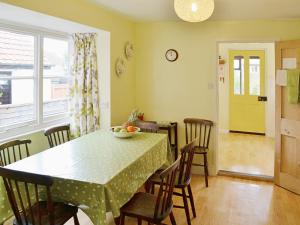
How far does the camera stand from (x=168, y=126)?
436 cm

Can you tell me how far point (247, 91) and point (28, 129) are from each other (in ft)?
18.0

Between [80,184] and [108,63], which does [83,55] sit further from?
[80,184]

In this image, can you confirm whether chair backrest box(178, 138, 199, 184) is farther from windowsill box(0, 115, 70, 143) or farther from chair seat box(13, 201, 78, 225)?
windowsill box(0, 115, 70, 143)

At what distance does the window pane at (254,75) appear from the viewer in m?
7.19

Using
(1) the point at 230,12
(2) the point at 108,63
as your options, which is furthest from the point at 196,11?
(2) the point at 108,63

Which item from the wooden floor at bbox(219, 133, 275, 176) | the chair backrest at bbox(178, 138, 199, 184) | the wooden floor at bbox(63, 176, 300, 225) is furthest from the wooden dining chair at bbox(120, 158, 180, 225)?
the wooden floor at bbox(219, 133, 275, 176)

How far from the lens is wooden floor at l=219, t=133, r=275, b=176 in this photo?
4.79 meters

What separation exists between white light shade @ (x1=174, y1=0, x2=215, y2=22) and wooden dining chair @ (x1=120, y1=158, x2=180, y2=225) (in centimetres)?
146

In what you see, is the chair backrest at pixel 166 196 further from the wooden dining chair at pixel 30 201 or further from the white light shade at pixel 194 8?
the white light shade at pixel 194 8

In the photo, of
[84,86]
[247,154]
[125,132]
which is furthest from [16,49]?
[247,154]

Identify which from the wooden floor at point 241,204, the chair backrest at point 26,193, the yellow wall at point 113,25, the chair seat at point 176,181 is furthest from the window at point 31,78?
the chair seat at point 176,181

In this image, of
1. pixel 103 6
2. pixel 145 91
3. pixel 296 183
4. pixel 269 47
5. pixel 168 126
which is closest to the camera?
pixel 103 6

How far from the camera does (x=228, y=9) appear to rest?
359 cm

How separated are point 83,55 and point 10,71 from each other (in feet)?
3.30
